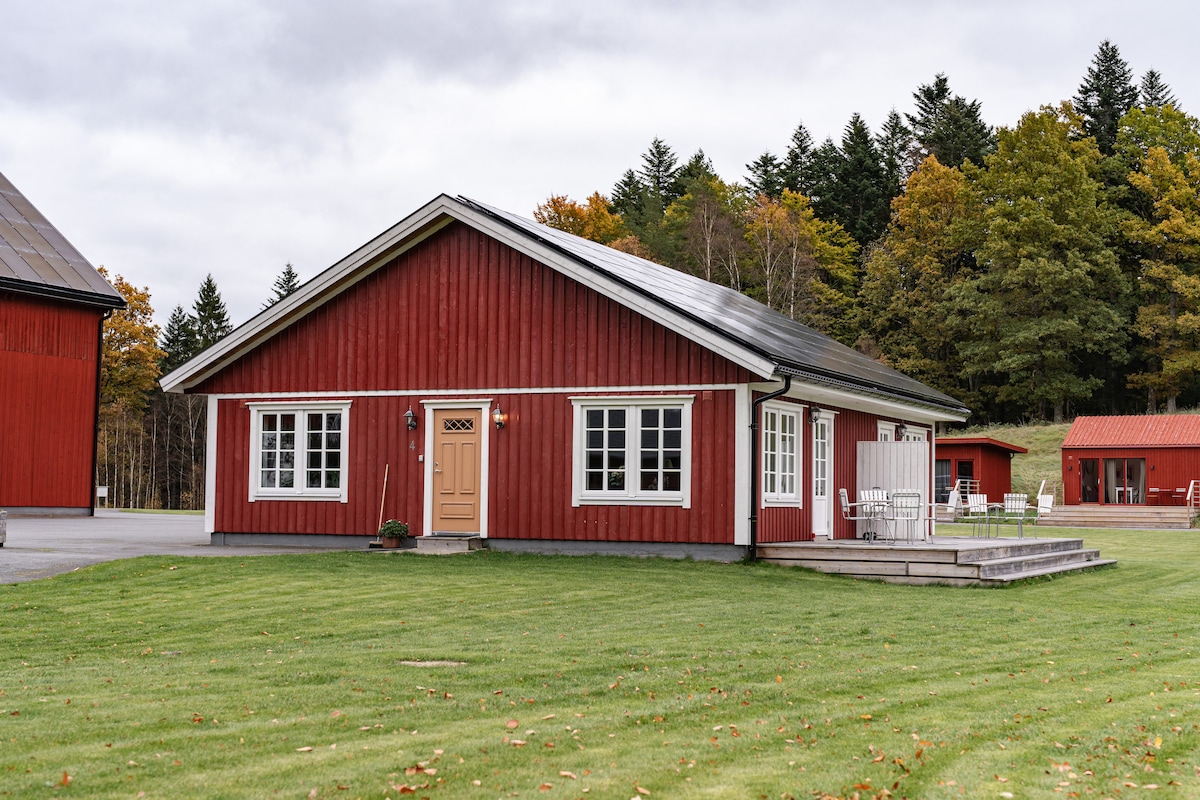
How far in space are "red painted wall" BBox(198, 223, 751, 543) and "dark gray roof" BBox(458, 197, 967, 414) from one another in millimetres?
594

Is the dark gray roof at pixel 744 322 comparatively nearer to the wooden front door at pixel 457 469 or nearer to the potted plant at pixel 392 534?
the wooden front door at pixel 457 469

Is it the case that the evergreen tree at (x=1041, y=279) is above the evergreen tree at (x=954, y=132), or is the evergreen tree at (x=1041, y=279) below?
below

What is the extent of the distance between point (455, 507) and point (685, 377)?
14.1ft

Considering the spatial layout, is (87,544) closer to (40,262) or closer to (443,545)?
(443,545)

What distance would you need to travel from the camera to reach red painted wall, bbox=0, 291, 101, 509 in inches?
1121

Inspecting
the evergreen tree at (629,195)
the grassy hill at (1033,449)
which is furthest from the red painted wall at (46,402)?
the evergreen tree at (629,195)

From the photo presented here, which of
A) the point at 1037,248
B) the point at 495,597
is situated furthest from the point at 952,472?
the point at 495,597

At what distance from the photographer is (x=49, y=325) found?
1153 inches

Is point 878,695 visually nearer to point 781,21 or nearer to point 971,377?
point 781,21

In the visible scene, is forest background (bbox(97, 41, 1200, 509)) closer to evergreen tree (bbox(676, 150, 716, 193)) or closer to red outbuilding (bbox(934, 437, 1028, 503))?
evergreen tree (bbox(676, 150, 716, 193))

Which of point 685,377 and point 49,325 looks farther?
point 49,325

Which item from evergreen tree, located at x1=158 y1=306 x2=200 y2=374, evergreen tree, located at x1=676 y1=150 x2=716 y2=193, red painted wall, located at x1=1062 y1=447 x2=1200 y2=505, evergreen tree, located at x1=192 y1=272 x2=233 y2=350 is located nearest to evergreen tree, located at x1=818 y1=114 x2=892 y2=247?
evergreen tree, located at x1=676 y1=150 x2=716 y2=193

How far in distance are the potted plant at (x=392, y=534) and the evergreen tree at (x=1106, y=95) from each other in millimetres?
53706

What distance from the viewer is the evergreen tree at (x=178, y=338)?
71.8 metres
